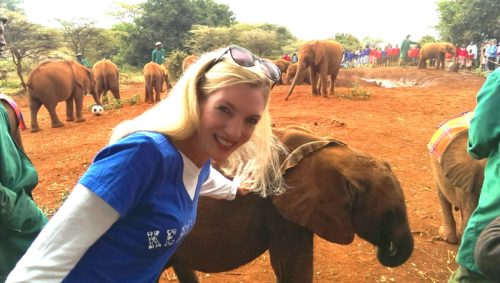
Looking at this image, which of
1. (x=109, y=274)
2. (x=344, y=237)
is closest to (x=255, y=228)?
(x=344, y=237)

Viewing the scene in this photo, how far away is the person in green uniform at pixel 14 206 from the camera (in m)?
1.92

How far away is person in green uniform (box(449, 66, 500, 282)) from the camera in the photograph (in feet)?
6.35

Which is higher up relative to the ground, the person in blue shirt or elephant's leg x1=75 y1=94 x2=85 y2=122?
the person in blue shirt

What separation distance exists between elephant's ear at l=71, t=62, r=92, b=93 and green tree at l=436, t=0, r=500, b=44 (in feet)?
79.3

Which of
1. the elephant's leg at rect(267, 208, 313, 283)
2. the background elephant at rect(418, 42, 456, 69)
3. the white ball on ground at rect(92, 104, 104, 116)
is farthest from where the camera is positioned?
→ the background elephant at rect(418, 42, 456, 69)

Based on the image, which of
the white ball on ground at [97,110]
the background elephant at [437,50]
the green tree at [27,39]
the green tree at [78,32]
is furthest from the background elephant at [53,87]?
the background elephant at [437,50]

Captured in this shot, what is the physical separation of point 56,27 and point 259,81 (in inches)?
1163

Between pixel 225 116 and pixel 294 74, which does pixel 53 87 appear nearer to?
pixel 225 116

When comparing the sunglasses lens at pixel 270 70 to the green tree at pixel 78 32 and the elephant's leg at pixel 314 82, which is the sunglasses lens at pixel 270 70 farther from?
the green tree at pixel 78 32

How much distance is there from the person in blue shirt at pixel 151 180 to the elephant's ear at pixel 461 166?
93.0 inches

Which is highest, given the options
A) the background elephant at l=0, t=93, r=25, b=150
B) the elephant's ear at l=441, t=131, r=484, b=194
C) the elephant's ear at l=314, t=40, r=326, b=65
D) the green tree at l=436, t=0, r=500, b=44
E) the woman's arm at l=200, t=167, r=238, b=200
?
the green tree at l=436, t=0, r=500, b=44

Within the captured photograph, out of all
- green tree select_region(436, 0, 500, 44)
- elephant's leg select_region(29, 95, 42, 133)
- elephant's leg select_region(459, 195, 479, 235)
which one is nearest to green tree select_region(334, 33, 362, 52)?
green tree select_region(436, 0, 500, 44)

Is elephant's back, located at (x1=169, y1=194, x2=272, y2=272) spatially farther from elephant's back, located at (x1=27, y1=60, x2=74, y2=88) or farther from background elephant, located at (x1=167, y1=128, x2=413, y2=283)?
elephant's back, located at (x1=27, y1=60, x2=74, y2=88)

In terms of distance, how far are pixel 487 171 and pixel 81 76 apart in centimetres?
1288
